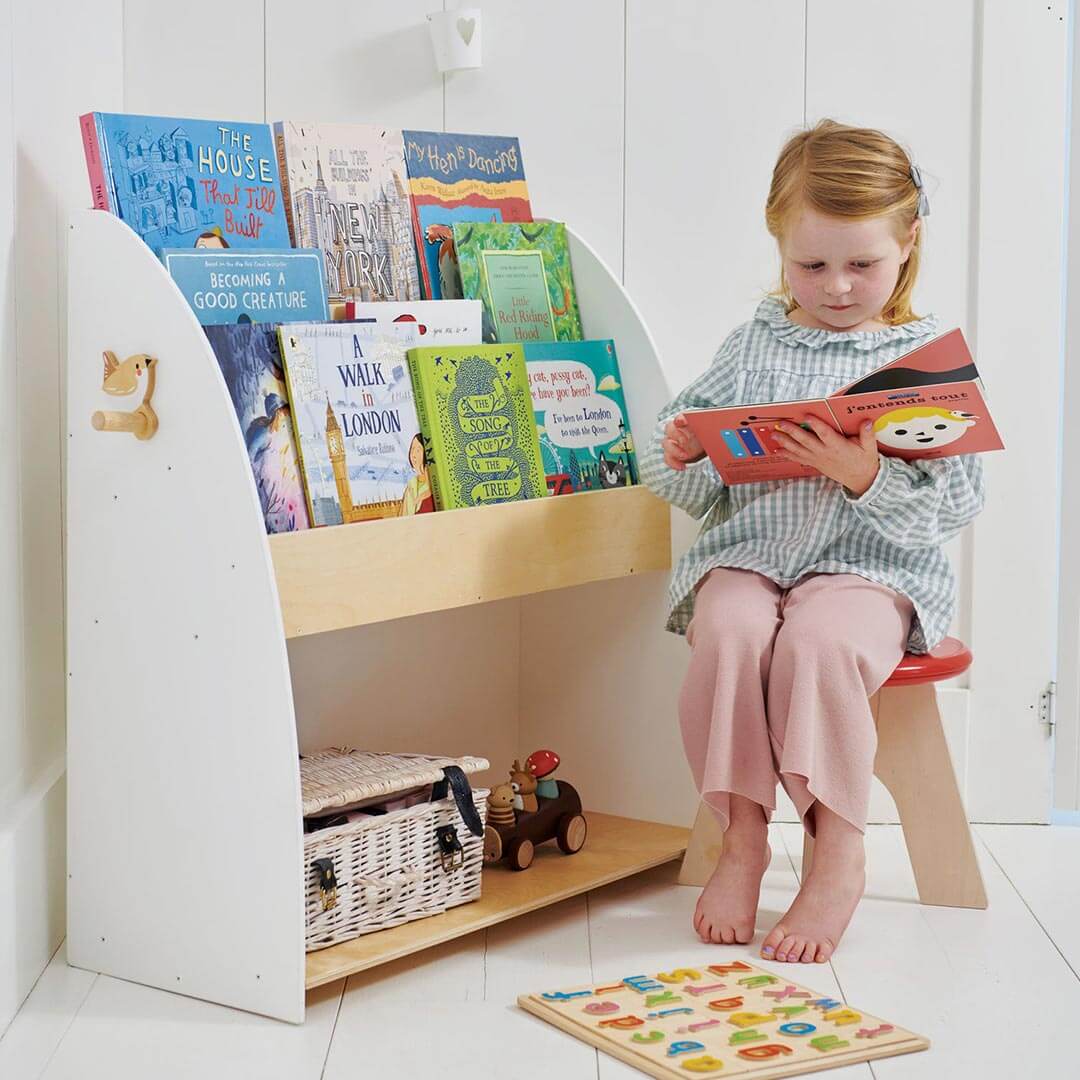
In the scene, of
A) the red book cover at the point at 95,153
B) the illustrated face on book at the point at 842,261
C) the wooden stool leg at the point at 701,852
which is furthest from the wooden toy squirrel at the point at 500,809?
the red book cover at the point at 95,153

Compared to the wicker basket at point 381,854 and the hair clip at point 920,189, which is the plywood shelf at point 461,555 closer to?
the wicker basket at point 381,854

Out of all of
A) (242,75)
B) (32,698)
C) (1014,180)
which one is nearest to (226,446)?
(32,698)

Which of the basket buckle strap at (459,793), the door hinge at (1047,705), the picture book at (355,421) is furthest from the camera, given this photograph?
the door hinge at (1047,705)

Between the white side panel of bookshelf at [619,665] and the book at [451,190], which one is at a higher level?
the book at [451,190]

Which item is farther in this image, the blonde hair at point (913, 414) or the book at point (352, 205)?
the book at point (352, 205)

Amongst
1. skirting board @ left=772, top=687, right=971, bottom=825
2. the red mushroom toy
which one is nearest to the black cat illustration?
the red mushroom toy

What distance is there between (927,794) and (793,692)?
0.28 metres

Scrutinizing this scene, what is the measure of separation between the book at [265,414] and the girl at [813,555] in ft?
1.54

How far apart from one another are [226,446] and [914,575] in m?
0.79

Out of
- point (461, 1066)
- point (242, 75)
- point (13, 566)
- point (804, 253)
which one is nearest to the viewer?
point (461, 1066)

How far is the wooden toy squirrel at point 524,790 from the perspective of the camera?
67.2 inches

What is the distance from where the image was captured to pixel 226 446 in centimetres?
130

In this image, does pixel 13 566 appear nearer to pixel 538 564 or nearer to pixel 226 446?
pixel 226 446

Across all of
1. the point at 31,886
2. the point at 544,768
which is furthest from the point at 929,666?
the point at 31,886
